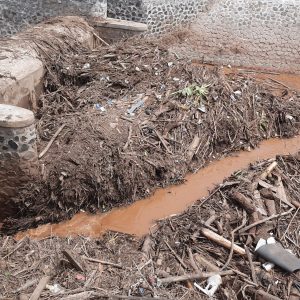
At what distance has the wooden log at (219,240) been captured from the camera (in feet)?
22.6

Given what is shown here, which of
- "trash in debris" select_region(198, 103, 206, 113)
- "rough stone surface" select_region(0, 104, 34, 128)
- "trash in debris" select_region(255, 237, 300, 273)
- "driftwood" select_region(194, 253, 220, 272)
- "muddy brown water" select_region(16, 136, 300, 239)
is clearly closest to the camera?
"trash in debris" select_region(255, 237, 300, 273)

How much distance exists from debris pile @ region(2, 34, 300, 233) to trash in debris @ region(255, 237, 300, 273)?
2.63 metres

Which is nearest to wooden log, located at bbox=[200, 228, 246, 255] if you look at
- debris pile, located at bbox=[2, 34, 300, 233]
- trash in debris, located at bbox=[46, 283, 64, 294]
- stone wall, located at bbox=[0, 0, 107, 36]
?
debris pile, located at bbox=[2, 34, 300, 233]

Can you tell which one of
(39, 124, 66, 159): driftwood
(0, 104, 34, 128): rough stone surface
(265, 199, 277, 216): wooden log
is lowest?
(265, 199, 277, 216): wooden log

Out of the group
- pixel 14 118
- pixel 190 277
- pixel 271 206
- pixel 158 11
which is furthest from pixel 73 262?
pixel 158 11

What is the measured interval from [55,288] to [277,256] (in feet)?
10.9

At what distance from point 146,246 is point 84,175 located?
1.83m

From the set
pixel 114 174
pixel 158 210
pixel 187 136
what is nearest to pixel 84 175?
pixel 114 174

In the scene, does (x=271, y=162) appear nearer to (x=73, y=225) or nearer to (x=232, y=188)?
(x=232, y=188)

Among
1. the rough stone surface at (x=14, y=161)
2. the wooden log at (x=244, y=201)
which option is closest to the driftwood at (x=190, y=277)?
the wooden log at (x=244, y=201)

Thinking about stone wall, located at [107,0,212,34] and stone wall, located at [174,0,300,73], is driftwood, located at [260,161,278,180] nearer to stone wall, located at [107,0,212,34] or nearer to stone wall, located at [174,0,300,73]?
stone wall, located at [174,0,300,73]

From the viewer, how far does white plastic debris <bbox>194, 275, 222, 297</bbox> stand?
6272mm

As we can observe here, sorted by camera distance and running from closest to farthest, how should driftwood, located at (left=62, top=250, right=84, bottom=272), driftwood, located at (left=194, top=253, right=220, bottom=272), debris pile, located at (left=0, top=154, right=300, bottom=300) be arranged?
debris pile, located at (left=0, top=154, right=300, bottom=300), driftwood, located at (left=62, top=250, right=84, bottom=272), driftwood, located at (left=194, top=253, right=220, bottom=272)

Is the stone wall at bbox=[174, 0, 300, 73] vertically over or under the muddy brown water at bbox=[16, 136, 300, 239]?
over
